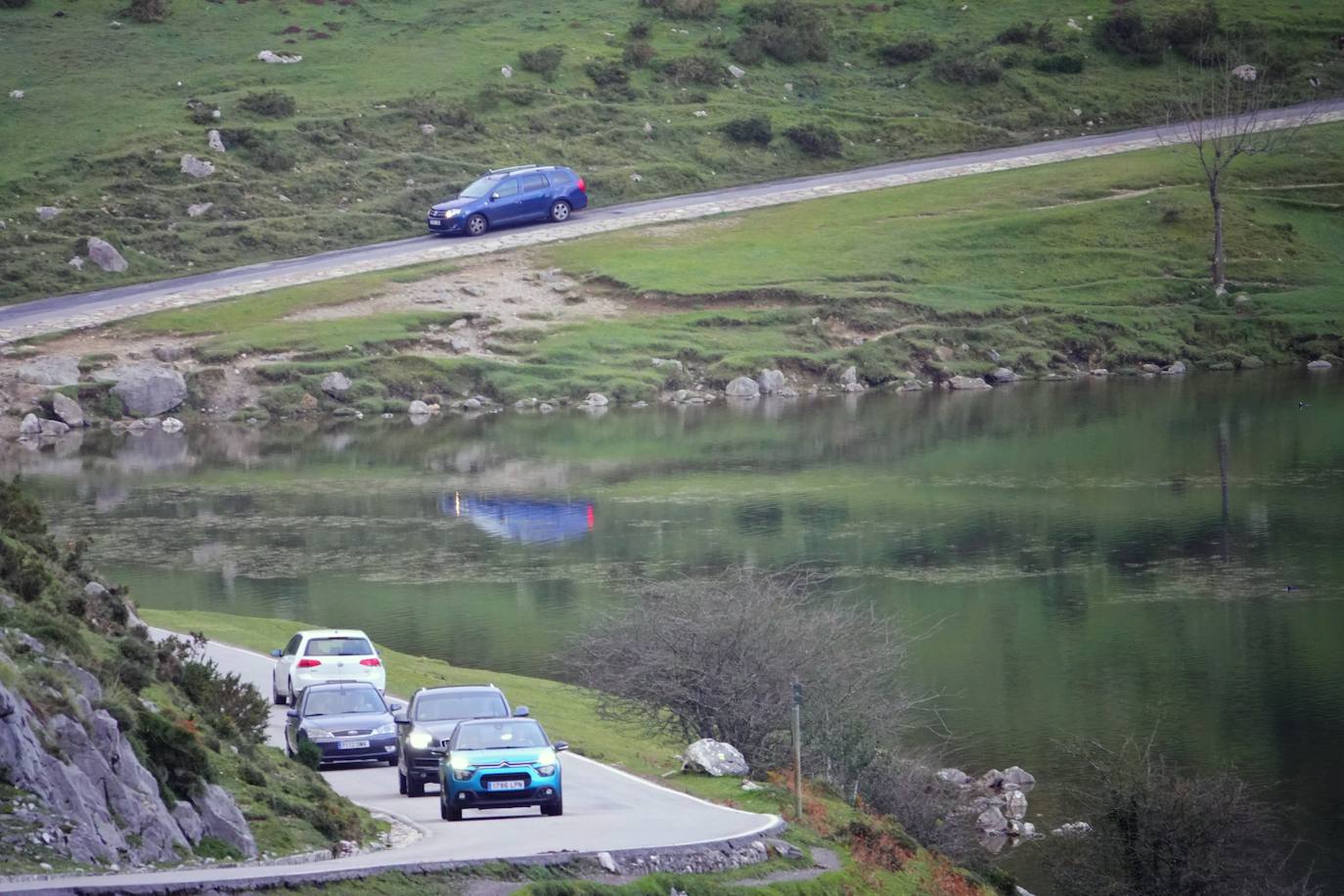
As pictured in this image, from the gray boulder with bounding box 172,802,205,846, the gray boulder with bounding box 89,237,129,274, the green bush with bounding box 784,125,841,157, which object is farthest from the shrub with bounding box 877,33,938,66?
the gray boulder with bounding box 172,802,205,846

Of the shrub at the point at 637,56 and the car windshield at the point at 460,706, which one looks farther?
the shrub at the point at 637,56

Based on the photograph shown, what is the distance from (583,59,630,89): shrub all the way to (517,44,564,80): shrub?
94.1 inches

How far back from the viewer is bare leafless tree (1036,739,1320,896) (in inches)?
1142

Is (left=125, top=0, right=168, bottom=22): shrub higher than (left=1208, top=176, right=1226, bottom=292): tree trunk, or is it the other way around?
(left=125, top=0, right=168, bottom=22): shrub

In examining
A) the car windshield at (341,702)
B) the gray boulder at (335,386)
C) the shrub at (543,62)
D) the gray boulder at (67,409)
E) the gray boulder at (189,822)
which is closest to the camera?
the gray boulder at (189,822)

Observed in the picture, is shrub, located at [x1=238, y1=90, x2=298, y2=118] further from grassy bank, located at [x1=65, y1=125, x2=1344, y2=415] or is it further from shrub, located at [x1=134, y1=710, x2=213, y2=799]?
shrub, located at [x1=134, y1=710, x2=213, y2=799]

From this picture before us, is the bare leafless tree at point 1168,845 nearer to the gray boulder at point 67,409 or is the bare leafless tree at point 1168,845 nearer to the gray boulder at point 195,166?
the gray boulder at point 67,409

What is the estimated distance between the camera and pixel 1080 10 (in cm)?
14825

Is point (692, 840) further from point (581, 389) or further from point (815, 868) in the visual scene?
point (581, 389)

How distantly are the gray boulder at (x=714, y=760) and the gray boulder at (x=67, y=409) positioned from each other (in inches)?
2628

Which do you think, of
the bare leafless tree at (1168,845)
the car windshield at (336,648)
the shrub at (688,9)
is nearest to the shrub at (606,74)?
the shrub at (688,9)

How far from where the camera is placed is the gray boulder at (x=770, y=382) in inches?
3947

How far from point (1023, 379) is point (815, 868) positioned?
82115 mm

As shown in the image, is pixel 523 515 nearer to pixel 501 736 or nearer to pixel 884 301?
pixel 884 301
